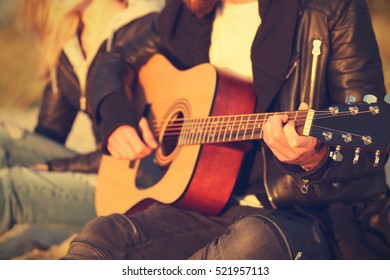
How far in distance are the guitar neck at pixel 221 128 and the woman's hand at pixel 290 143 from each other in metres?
0.05

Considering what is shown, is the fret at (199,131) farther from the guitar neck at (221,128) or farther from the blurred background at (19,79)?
the blurred background at (19,79)

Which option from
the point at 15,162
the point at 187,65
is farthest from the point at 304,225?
the point at 15,162

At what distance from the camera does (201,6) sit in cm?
241

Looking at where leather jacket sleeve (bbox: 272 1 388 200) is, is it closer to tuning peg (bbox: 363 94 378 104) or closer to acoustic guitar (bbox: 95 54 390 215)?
acoustic guitar (bbox: 95 54 390 215)

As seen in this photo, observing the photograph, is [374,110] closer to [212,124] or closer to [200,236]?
[212,124]

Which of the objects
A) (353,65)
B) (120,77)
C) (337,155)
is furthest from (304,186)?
(120,77)

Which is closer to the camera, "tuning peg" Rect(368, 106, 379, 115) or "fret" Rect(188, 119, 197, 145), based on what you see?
"tuning peg" Rect(368, 106, 379, 115)

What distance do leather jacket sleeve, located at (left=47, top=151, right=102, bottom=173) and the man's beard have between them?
826mm

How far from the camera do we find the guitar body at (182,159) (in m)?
2.20

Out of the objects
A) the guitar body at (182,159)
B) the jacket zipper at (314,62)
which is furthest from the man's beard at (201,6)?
the jacket zipper at (314,62)

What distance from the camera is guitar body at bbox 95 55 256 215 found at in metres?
2.20

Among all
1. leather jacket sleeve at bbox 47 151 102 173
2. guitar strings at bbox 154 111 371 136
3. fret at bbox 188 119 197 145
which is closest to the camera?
guitar strings at bbox 154 111 371 136

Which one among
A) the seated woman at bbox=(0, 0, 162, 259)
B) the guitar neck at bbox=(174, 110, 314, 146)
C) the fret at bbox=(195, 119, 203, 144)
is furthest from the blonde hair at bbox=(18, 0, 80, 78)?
the fret at bbox=(195, 119, 203, 144)

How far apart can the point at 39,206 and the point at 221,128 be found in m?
0.93
